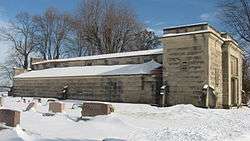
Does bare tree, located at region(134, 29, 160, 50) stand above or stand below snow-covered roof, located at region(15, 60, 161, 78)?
above

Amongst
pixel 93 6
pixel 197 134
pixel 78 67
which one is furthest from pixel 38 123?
pixel 93 6

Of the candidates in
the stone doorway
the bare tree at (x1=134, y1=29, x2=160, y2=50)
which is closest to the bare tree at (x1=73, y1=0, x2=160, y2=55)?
the bare tree at (x1=134, y1=29, x2=160, y2=50)

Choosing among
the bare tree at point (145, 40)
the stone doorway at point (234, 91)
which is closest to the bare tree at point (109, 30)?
the bare tree at point (145, 40)

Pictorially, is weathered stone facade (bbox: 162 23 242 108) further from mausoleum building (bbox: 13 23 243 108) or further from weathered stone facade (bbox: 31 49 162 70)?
weathered stone facade (bbox: 31 49 162 70)

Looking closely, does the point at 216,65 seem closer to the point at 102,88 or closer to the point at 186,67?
the point at 186,67

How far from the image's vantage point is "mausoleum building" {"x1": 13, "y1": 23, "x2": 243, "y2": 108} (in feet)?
78.4

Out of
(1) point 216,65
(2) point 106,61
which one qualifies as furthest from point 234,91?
(2) point 106,61

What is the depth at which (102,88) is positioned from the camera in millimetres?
30016

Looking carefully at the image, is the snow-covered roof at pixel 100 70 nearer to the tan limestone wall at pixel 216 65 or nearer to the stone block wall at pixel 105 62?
the stone block wall at pixel 105 62

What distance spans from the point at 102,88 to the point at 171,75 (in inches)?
285

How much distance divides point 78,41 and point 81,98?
24.7 meters

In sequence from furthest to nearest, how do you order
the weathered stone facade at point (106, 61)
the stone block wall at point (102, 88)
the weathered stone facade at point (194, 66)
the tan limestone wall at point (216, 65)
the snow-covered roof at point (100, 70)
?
1. the weathered stone facade at point (106, 61)
2. the snow-covered roof at point (100, 70)
3. the stone block wall at point (102, 88)
4. the tan limestone wall at point (216, 65)
5. the weathered stone facade at point (194, 66)

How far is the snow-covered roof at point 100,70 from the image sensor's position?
28078 mm

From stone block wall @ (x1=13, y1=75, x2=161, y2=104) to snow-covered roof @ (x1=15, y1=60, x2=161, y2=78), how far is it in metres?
0.43
